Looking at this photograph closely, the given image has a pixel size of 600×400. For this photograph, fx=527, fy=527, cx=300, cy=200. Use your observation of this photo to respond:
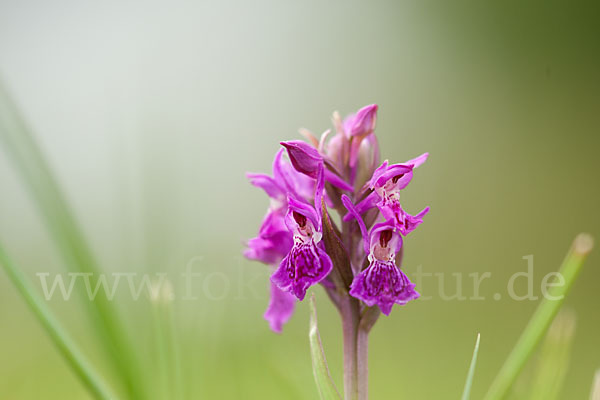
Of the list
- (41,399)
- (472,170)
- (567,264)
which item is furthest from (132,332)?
(472,170)

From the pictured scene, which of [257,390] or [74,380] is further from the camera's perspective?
[74,380]

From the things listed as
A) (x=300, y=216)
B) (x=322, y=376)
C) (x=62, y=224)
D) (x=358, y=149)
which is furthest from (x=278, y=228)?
(x=62, y=224)

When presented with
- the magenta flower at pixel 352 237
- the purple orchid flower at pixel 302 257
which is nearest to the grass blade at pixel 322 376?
the magenta flower at pixel 352 237

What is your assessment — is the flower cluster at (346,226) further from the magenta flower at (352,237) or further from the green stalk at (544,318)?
the green stalk at (544,318)

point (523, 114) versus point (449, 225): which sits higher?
point (523, 114)

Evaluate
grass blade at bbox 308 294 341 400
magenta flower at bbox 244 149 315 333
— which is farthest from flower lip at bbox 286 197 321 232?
grass blade at bbox 308 294 341 400

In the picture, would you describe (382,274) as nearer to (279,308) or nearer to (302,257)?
(302,257)

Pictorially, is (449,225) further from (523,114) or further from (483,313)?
(523,114)
